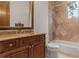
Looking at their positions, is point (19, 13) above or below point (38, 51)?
above

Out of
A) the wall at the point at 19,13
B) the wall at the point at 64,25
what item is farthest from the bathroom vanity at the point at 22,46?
the wall at the point at 64,25

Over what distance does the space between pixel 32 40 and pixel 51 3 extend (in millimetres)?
2361

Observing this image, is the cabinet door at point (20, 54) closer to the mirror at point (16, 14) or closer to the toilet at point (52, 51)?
the mirror at point (16, 14)

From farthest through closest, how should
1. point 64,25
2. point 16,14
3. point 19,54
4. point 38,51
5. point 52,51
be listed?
1. point 64,25
2. point 52,51
3. point 16,14
4. point 38,51
5. point 19,54

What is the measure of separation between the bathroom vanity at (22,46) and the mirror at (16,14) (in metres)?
0.36

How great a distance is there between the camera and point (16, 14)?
2.63 m

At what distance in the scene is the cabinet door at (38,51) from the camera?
231 cm

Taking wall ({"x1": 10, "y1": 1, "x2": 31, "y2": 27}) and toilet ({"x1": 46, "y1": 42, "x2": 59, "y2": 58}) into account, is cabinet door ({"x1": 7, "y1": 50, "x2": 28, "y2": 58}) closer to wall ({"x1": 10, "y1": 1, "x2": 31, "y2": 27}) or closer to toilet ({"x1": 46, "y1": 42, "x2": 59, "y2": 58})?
wall ({"x1": 10, "y1": 1, "x2": 31, "y2": 27})

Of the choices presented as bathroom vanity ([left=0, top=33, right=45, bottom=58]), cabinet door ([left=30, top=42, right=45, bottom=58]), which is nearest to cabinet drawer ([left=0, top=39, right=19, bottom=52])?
bathroom vanity ([left=0, top=33, right=45, bottom=58])

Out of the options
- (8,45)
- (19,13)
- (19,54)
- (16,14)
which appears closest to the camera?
(8,45)

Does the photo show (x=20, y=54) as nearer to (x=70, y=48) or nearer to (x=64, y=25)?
(x=70, y=48)

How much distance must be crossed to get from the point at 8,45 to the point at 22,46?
32 centimetres

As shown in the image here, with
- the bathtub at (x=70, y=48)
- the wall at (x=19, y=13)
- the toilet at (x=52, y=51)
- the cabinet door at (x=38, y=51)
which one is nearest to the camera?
the cabinet door at (x=38, y=51)

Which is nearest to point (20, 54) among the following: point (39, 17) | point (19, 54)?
point (19, 54)
